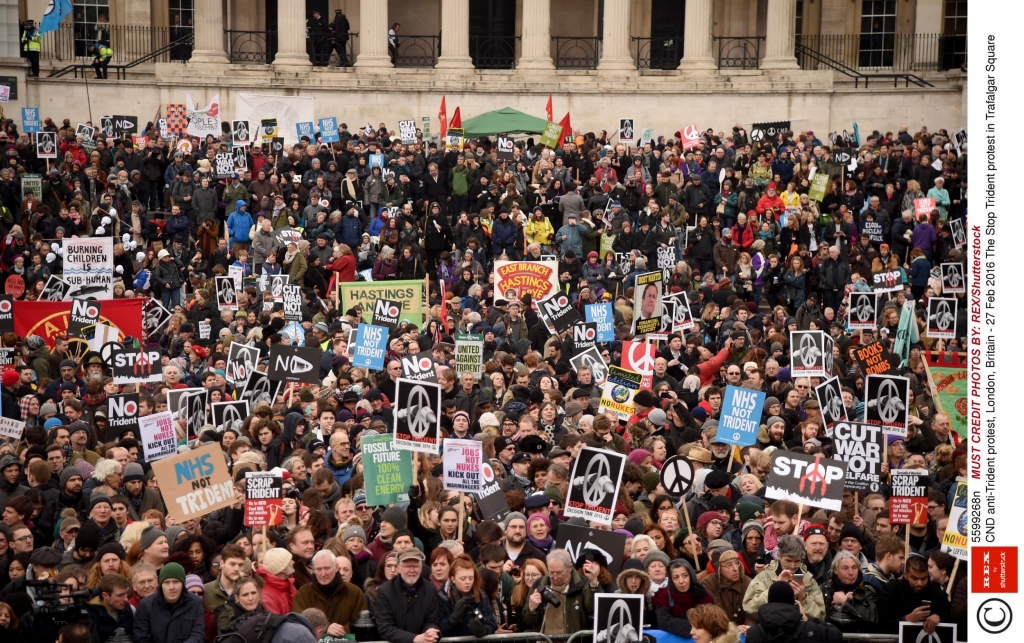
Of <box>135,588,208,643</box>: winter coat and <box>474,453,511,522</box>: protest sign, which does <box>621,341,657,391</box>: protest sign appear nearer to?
<box>474,453,511,522</box>: protest sign

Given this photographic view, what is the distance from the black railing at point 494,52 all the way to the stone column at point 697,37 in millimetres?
5350

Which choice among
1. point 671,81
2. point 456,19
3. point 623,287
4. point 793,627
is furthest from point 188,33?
point 793,627

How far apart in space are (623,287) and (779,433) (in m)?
9.60

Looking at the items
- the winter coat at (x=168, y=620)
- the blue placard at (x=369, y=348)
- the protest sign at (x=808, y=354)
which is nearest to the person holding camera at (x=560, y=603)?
the winter coat at (x=168, y=620)

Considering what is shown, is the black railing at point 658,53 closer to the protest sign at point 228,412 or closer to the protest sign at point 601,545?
the protest sign at point 228,412

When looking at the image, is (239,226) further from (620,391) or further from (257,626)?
(257,626)

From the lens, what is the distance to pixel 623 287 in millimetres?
25469

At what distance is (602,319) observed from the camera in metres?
21.3

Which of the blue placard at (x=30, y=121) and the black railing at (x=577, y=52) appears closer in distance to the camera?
the blue placard at (x=30, y=121)

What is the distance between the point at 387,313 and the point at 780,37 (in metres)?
21.3

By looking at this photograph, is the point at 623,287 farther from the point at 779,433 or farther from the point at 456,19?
the point at 456,19

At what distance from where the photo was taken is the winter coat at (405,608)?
11094 millimetres

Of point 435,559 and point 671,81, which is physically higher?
point 671,81

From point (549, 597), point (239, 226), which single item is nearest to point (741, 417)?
point (549, 597)
